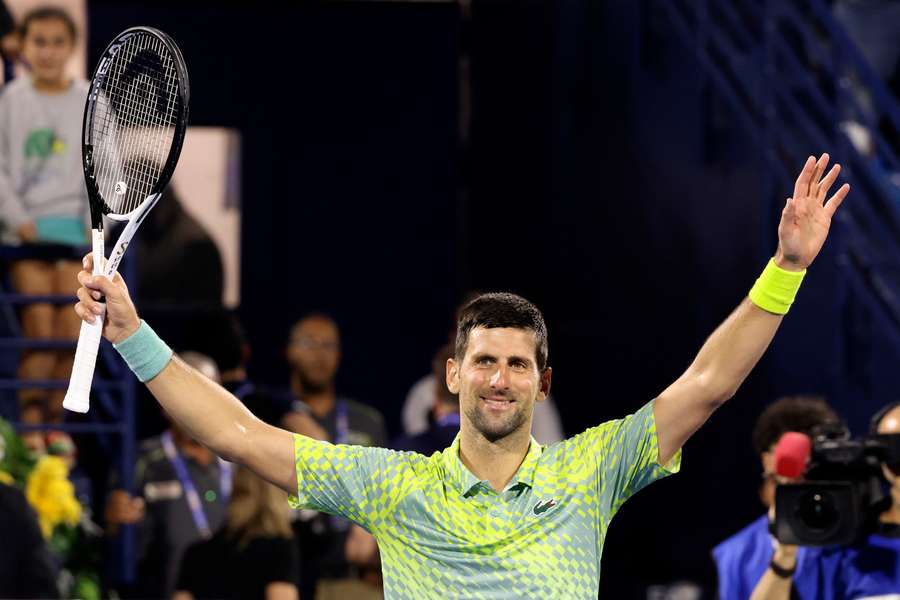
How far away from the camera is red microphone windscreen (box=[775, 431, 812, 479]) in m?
5.09

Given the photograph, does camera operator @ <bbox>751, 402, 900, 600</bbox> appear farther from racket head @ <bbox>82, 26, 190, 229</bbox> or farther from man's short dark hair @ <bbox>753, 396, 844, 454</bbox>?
racket head @ <bbox>82, 26, 190, 229</bbox>

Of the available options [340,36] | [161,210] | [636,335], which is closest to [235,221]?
[161,210]

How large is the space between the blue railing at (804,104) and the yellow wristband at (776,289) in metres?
4.50

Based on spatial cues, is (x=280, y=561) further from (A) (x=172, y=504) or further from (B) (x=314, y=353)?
(B) (x=314, y=353)

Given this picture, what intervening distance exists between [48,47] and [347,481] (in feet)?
17.8

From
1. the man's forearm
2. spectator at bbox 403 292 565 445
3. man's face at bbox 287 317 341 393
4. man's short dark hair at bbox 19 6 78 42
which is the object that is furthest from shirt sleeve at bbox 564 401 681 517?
man's short dark hair at bbox 19 6 78 42

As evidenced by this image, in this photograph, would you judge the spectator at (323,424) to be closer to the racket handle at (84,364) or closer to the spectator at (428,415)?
the spectator at (428,415)

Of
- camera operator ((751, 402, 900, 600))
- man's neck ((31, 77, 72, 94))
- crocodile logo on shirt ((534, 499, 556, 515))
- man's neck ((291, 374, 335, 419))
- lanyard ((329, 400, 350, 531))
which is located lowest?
camera operator ((751, 402, 900, 600))

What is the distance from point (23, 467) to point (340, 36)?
5.37m

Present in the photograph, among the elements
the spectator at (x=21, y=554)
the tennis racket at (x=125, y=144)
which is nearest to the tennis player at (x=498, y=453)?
the tennis racket at (x=125, y=144)

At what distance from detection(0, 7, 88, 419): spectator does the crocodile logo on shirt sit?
5.17 metres

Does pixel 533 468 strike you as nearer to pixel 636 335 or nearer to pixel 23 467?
pixel 23 467

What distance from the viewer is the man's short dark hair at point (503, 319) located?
392 centimetres

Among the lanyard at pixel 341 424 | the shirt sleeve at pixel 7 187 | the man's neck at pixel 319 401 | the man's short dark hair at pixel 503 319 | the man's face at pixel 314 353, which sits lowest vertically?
the man's short dark hair at pixel 503 319
